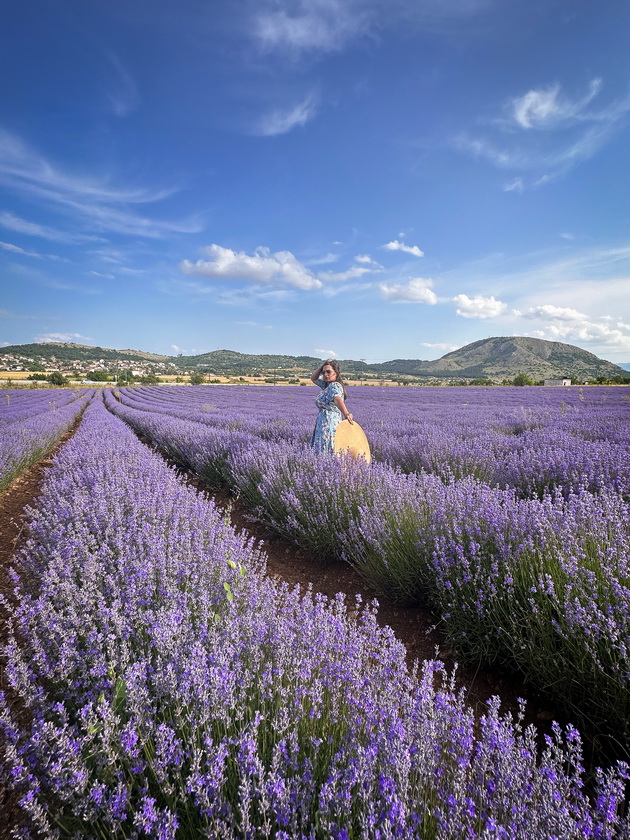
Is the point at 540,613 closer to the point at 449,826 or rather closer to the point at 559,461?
the point at 449,826

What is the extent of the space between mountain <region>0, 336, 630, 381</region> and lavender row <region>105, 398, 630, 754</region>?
71721 millimetres

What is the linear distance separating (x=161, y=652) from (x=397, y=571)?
Answer: 65.7 inches

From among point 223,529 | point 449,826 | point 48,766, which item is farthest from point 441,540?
point 48,766

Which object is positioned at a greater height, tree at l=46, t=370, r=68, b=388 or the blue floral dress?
the blue floral dress

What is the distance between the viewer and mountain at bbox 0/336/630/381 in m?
81.6

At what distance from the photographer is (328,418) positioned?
5.00m

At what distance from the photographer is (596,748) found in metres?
1.43

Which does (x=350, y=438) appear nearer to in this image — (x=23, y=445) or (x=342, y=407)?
(x=342, y=407)

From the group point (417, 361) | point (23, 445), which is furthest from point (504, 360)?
point (23, 445)

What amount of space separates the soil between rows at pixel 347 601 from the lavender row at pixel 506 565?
0.09 m

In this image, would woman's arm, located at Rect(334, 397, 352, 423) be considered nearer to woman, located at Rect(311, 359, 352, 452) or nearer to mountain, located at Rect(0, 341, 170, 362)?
woman, located at Rect(311, 359, 352, 452)

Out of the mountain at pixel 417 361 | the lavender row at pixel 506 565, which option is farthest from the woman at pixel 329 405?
the mountain at pixel 417 361

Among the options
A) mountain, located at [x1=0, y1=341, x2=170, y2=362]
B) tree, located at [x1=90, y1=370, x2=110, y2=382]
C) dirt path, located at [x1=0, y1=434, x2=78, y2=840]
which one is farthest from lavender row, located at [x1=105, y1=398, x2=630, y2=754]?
mountain, located at [x1=0, y1=341, x2=170, y2=362]

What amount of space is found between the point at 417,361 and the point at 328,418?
4803 inches
